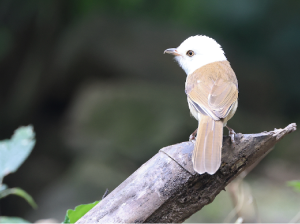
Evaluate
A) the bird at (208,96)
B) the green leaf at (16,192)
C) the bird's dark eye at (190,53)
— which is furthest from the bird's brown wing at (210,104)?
the green leaf at (16,192)

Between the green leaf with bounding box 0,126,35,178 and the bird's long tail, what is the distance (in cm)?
131

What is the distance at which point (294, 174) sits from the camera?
24.1 ft

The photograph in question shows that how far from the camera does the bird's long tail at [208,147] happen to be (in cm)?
181

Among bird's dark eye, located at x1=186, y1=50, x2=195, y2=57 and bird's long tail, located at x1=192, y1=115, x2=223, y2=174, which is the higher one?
bird's dark eye, located at x1=186, y1=50, x2=195, y2=57

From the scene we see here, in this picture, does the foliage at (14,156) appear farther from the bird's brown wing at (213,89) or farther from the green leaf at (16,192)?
the bird's brown wing at (213,89)

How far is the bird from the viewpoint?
6.36 feet

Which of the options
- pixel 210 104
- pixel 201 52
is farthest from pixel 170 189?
pixel 201 52

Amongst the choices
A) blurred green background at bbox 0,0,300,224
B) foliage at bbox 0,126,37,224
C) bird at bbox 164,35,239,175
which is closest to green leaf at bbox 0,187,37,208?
foliage at bbox 0,126,37,224

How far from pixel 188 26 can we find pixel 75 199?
4441mm

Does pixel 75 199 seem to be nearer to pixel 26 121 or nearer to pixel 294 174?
pixel 26 121

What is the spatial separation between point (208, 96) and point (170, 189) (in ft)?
3.05

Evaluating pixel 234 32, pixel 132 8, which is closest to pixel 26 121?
pixel 132 8

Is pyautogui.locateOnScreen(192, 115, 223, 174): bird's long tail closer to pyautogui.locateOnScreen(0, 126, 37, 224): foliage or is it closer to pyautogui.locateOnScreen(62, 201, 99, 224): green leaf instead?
pyautogui.locateOnScreen(62, 201, 99, 224): green leaf

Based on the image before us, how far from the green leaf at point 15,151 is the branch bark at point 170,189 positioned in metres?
0.78
